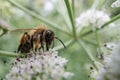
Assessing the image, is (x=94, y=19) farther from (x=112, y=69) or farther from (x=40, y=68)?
(x=112, y=69)

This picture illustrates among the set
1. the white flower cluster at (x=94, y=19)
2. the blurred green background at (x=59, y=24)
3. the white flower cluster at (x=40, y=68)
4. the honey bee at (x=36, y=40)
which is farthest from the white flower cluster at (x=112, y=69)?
the blurred green background at (x=59, y=24)

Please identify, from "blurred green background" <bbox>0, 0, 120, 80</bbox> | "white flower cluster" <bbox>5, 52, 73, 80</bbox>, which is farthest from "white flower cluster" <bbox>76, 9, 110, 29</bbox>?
"white flower cluster" <bbox>5, 52, 73, 80</bbox>

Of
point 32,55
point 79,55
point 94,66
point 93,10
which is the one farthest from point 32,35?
point 79,55

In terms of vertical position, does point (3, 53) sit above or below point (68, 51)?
below

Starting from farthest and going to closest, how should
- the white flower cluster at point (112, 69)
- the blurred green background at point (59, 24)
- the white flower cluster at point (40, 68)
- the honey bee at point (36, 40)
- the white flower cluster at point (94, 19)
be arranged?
the blurred green background at point (59, 24) → the white flower cluster at point (94, 19) → the honey bee at point (36, 40) → the white flower cluster at point (40, 68) → the white flower cluster at point (112, 69)

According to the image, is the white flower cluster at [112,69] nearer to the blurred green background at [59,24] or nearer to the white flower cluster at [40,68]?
the white flower cluster at [40,68]

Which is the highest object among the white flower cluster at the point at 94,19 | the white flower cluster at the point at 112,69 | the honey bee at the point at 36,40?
the white flower cluster at the point at 94,19

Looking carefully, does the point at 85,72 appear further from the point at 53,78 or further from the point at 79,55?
the point at 53,78
